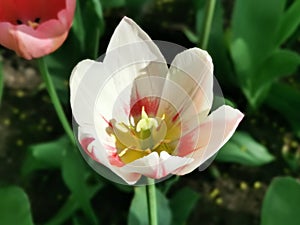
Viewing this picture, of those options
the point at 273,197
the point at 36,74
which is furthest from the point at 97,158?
the point at 36,74

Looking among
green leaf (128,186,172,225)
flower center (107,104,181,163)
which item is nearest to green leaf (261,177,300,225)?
green leaf (128,186,172,225)

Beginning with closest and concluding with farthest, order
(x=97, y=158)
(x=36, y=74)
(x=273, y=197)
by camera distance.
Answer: (x=97, y=158)
(x=273, y=197)
(x=36, y=74)

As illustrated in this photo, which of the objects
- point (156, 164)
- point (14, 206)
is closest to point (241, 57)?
point (14, 206)

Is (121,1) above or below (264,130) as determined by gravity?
above

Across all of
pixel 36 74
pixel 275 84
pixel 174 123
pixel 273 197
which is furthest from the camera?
pixel 36 74

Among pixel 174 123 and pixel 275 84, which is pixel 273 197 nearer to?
pixel 174 123

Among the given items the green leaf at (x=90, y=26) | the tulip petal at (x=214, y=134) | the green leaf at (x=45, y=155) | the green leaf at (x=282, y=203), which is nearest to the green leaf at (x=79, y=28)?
the green leaf at (x=90, y=26)

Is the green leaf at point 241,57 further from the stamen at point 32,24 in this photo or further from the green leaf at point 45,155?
the stamen at point 32,24

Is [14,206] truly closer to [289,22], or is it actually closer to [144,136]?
[144,136]
